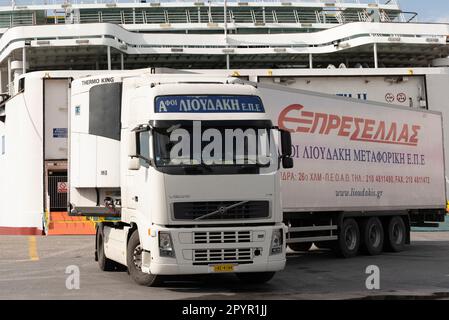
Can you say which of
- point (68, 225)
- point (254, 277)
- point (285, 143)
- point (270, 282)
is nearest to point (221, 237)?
point (254, 277)

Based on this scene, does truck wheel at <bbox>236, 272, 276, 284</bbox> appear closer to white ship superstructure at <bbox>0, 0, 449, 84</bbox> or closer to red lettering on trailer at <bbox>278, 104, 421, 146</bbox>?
red lettering on trailer at <bbox>278, 104, 421, 146</bbox>

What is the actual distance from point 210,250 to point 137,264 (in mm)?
1715

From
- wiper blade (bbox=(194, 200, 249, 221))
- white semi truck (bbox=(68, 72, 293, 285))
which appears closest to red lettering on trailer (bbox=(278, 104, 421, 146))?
white semi truck (bbox=(68, 72, 293, 285))

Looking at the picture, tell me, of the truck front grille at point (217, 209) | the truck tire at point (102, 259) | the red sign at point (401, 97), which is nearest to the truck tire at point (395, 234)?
the truck tire at point (102, 259)

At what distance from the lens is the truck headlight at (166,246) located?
9.41 m

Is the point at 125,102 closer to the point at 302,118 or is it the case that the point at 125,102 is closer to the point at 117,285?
the point at 117,285

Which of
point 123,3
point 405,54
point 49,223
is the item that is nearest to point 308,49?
point 405,54

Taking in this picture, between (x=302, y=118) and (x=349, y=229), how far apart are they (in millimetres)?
3352

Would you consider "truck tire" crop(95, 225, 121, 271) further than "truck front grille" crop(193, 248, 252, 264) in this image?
Yes

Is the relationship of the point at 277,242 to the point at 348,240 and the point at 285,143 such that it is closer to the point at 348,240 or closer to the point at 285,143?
the point at 285,143

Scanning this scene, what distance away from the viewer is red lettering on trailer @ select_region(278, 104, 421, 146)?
46.4ft

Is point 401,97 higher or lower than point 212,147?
higher

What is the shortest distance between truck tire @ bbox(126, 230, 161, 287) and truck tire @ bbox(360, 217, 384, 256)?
7345 millimetres

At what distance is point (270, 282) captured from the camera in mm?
11453
